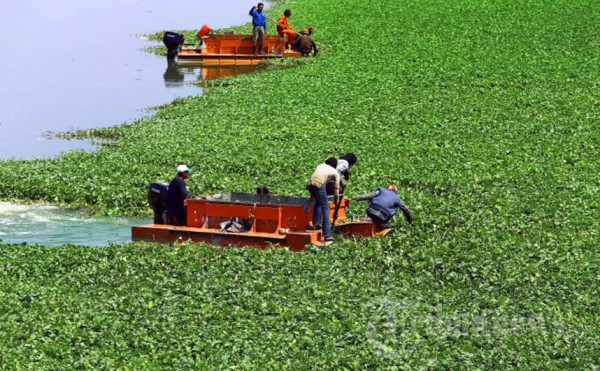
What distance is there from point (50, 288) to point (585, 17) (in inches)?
1679

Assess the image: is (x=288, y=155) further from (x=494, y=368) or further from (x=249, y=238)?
(x=494, y=368)

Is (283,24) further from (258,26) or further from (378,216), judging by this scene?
(378,216)

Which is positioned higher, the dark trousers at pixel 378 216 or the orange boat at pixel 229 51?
the orange boat at pixel 229 51

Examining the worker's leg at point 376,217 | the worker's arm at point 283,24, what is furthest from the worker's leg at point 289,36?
the worker's leg at point 376,217

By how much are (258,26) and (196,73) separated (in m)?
3.73

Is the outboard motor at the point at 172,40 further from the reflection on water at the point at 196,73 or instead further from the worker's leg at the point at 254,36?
the worker's leg at the point at 254,36

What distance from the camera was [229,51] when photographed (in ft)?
182

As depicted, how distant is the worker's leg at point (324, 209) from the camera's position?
78.7 ft

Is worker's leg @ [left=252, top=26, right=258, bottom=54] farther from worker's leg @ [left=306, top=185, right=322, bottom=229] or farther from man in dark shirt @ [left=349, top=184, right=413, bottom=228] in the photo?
worker's leg @ [left=306, top=185, right=322, bottom=229]

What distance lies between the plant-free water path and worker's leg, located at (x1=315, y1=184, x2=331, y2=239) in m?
14.7

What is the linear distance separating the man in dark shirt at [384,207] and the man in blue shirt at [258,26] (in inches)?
1125

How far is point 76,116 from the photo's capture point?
44344 mm

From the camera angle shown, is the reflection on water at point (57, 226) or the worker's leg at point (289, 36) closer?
the reflection on water at point (57, 226)

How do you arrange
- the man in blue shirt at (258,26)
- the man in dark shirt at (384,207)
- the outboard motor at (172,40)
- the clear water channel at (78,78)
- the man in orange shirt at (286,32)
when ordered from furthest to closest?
1. the outboard motor at (172,40)
2. the man in orange shirt at (286,32)
3. the man in blue shirt at (258,26)
4. the clear water channel at (78,78)
5. the man in dark shirt at (384,207)
